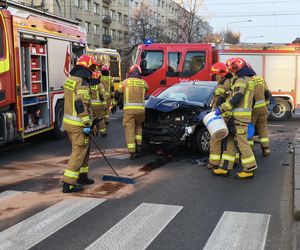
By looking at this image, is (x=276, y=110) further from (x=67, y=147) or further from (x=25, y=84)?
(x=25, y=84)

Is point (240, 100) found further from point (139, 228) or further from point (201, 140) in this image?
point (139, 228)

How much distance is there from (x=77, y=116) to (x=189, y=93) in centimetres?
392

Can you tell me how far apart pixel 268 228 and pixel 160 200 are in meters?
1.59

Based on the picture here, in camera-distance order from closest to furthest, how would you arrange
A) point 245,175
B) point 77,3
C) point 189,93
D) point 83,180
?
point 83,180 → point 245,175 → point 189,93 → point 77,3

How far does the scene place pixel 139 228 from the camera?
4727 mm

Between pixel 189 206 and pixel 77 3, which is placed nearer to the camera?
pixel 189 206

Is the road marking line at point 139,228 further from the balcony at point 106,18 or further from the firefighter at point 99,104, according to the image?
the balcony at point 106,18

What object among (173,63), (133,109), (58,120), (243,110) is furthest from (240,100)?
(173,63)

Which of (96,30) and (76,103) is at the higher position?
(96,30)

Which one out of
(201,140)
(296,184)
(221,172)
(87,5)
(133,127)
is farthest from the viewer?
(87,5)

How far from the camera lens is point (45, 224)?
4852mm

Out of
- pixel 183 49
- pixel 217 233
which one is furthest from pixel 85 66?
pixel 183 49

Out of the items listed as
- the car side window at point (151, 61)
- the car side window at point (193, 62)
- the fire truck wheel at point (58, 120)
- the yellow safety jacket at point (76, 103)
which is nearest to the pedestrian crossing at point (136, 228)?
the yellow safety jacket at point (76, 103)

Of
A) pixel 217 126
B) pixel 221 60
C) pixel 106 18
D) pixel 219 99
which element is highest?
pixel 106 18
